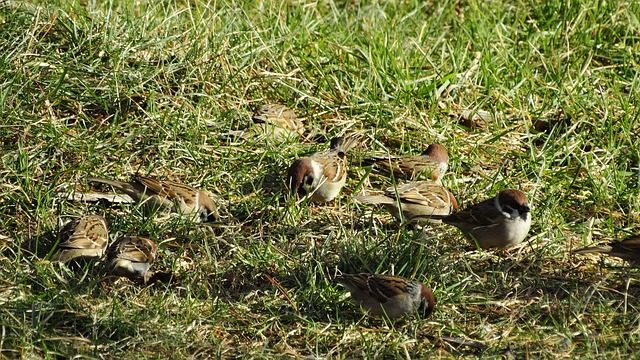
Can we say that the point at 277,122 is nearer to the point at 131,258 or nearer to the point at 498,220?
the point at 498,220

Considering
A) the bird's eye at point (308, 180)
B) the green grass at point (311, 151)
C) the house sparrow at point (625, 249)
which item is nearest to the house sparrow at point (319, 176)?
the bird's eye at point (308, 180)

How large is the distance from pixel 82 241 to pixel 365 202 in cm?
180

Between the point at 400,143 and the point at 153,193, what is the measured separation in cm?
196

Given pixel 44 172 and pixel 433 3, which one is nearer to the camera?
pixel 44 172

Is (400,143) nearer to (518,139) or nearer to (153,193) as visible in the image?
(518,139)

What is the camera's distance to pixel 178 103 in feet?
22.9

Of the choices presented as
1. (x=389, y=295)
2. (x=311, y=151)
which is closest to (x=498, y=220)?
(x=389, y=295)

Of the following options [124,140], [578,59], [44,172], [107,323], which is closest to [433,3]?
[578,59]

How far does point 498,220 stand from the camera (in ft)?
18.6

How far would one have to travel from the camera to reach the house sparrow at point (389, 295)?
4.95 meters

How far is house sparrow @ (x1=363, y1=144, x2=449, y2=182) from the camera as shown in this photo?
652cm

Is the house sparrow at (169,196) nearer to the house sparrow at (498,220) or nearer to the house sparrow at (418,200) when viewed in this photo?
the house sparrow at (418,200)

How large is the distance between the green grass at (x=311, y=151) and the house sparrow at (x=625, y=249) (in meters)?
0.14

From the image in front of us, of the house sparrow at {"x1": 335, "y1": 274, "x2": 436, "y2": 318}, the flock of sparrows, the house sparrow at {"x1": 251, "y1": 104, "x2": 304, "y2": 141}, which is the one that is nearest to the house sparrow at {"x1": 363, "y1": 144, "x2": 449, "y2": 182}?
the flock of sparrows
